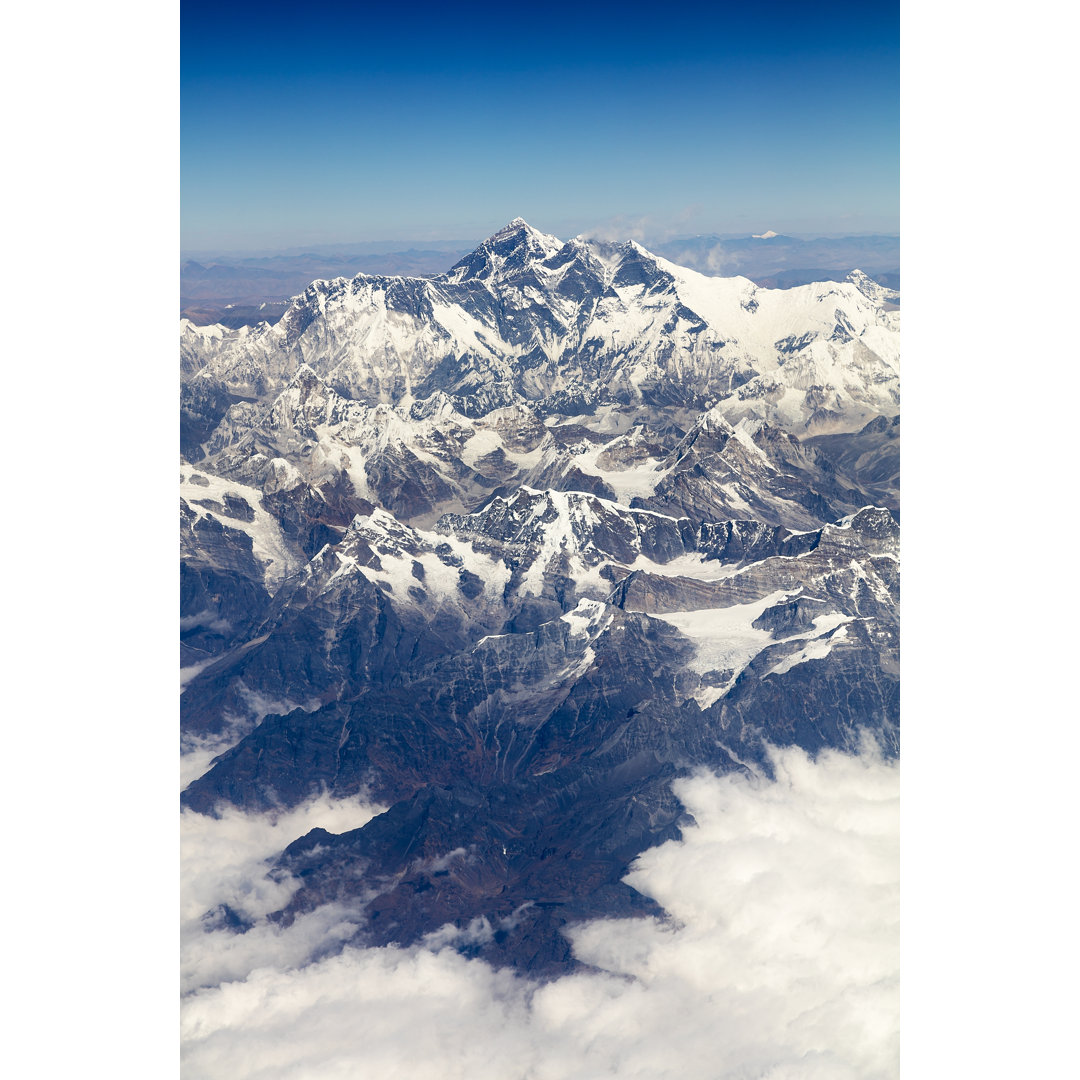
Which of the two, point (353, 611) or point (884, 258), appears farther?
point (353, 611)


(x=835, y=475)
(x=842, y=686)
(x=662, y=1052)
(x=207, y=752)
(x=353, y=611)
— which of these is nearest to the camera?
(x=662, y=1052)

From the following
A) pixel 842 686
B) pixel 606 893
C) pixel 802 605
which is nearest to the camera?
pixel 606 893

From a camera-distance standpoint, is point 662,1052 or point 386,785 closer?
point 662,1052

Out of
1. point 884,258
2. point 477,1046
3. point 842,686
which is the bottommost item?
point 477,1046

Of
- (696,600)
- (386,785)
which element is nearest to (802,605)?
(696,600)

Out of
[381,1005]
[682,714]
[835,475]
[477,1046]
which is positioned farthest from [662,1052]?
[835,475]

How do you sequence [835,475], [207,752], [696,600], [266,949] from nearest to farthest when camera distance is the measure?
[266,949] < [207,752] < [696,600] < [835,475]

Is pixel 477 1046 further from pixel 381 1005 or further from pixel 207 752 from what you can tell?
pixel 207 752

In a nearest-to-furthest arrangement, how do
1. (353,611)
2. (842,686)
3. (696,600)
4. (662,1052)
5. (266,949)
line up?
(662,1052)
(266,949)
(842,686)
(696,600)
(353,611)

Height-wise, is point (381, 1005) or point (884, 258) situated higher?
point (884, 258)

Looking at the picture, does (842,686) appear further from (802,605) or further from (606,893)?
(606,893)
